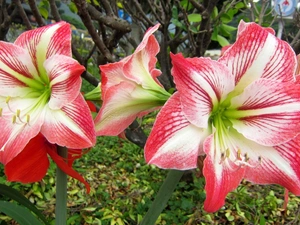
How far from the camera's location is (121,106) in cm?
47

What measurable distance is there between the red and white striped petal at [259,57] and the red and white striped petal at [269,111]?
2 cm

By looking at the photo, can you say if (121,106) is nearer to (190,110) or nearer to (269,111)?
(190,110)

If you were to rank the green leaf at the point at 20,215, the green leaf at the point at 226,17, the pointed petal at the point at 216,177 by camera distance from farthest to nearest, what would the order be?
1. the green leaf at the point at 226,17
2. the green leaf at the point at 20,215
3. the pointed petal at the point at 216,177

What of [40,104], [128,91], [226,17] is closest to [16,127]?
[40,104]

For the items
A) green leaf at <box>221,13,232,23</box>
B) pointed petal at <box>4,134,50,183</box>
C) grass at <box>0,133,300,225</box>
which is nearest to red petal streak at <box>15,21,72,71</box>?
pointed petal at <box>4,134,50,183</box>

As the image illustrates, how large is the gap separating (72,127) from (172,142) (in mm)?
133

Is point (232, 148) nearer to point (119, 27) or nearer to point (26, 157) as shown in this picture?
point (26, 157)

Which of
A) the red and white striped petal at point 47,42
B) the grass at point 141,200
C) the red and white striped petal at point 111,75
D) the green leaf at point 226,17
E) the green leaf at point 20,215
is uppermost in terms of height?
the red and white striped petal at point 47,42

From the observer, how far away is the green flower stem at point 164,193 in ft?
1.60

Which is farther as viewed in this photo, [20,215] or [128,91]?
[20,215]

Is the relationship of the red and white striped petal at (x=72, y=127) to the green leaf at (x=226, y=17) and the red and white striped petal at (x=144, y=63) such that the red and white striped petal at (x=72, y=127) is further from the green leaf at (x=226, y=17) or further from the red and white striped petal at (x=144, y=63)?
the green leaf at (x=226, y=17)

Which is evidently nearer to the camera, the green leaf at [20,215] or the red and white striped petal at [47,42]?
the red and white striped petal at [47,42]

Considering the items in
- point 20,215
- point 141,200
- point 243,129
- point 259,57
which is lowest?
point 141,200

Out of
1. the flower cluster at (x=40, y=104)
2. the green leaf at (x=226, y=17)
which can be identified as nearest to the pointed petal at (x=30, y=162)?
the flower cluster at (x=40, y=104)
